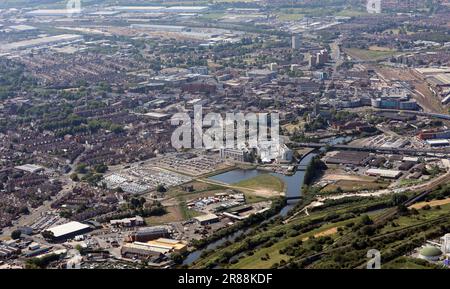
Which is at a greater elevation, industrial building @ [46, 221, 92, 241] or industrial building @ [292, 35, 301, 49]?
industrial building @ [292, 35, 301, 49]

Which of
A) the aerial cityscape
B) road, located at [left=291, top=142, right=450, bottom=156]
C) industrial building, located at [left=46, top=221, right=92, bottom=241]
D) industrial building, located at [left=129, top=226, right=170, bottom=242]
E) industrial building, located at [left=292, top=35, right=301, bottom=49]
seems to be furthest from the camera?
industrial building, located at [left=292, top=35, right=301, bottom=49]

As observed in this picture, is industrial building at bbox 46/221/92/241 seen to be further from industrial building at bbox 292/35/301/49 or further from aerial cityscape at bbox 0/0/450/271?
industrial building at bbox 292/35/301/49

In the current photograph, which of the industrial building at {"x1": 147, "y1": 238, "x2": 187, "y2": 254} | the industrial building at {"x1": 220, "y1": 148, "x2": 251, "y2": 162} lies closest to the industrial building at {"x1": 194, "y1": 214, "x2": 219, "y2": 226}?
the industrial building at {"x1": 147, "y1": 238, "x2": 187, "y2": 254}

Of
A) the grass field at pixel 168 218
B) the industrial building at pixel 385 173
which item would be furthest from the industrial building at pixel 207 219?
the industrial building at pixel 385 173

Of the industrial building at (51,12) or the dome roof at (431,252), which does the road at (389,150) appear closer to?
the dome roof at (431,252)

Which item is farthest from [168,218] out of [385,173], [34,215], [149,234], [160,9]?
[160,9]

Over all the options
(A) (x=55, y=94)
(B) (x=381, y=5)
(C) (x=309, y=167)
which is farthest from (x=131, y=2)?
(C) (x=309, y=167)
